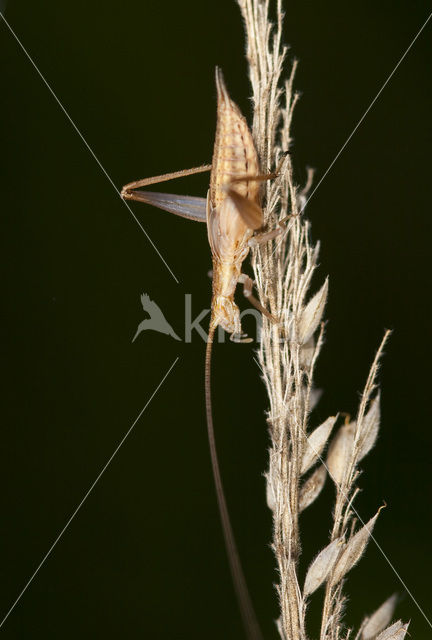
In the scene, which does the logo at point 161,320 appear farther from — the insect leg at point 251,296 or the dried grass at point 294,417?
the dried grass at point 294,417

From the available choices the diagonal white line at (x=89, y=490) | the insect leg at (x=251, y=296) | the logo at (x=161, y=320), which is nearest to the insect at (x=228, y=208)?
the insect leg at (x=251, y=296)

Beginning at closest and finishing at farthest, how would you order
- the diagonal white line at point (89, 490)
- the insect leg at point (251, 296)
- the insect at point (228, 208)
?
1. the insect leg at point (251, 296)
2. the insect at point (228, 208)
3. the diagonal white line at point (89, 490)

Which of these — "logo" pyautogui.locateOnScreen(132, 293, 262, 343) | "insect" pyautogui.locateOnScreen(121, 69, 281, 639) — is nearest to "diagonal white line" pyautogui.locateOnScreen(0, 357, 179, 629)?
"logo" pyautogui.locateOnScreen(132, 293, 262, 343)

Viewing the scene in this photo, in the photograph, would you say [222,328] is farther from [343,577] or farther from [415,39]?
[415,39]

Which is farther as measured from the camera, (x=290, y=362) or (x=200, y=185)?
(x=200, y=185)

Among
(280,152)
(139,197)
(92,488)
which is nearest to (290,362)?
(280,152)

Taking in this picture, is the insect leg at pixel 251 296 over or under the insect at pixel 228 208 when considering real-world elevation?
under

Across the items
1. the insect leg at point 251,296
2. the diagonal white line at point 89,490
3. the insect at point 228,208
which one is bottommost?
the diagonal white line at point 89,490

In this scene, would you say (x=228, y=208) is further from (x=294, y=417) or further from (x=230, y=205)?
(x=294, y=417)

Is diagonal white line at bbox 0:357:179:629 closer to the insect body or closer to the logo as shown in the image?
the logo
